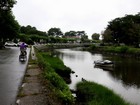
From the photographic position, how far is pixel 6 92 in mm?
13586

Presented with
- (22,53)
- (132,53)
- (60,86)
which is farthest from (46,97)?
(132,53)

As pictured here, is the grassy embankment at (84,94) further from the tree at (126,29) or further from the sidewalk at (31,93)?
the tree at (126,29)

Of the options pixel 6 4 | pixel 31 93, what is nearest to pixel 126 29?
pixel 6 4

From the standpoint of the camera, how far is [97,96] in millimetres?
18250

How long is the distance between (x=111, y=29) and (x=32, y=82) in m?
108

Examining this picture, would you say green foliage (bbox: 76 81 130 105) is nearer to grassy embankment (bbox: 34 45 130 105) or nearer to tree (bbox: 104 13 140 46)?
grassy embankment (bbox: 34 45 130 105)

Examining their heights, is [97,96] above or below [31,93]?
below

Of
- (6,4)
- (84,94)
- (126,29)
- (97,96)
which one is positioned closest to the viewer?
(97,96)

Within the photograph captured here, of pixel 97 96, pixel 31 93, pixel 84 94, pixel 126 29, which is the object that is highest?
pixel 126 29

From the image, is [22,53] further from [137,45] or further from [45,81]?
[137,45]

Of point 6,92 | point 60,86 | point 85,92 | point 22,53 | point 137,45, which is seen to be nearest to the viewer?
point 6,92

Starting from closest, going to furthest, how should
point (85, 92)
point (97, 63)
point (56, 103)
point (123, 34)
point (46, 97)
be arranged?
point (56, 103), point (46, 97), point (85, 92), point (97, 63), point (123, 34)

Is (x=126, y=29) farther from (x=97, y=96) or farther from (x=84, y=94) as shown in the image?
(x=97, y=96)

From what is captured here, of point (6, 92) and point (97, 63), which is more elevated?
point (6, 92)
